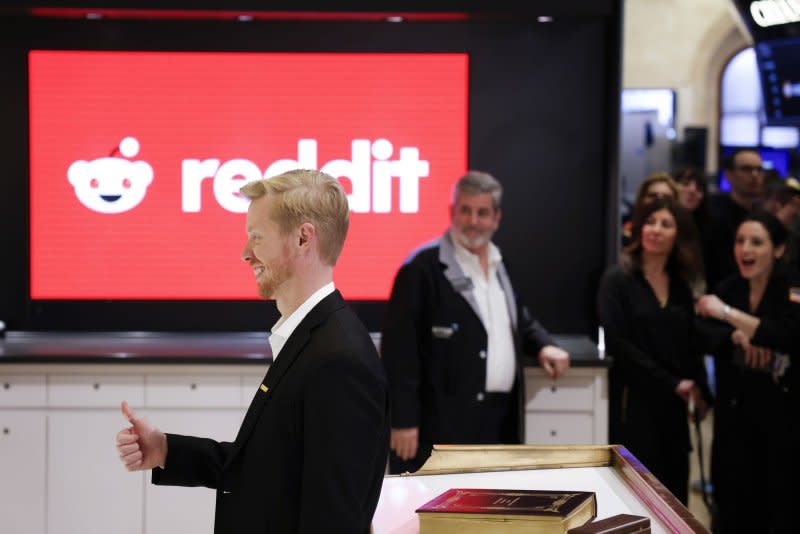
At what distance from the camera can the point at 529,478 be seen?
236 centimetres

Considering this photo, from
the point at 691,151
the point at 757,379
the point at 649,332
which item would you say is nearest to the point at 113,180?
the point at 649,332

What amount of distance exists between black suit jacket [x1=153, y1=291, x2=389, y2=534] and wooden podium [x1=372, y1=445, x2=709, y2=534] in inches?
7.4

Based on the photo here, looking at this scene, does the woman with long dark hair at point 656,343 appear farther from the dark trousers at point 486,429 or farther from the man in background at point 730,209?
the man in background at point 730,209

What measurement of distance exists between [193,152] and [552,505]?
3.60 m

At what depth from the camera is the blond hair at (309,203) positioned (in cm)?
208

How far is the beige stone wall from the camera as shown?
13945 mm

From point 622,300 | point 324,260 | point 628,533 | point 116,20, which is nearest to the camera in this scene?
point 628,533

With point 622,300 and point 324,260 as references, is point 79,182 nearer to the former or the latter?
→ point 622,300

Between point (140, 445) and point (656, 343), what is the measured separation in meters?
2.74

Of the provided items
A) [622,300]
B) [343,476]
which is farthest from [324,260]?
[622,300]

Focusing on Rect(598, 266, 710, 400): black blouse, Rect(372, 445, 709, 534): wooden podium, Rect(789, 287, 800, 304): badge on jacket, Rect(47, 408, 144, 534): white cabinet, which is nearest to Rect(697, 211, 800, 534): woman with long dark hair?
Rect(789, 287, 800, 304): badge on jacket

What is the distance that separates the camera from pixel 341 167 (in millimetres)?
5152

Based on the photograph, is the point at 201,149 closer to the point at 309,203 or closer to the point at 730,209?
the point at 730,209

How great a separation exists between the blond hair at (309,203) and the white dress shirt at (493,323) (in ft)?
7.03
